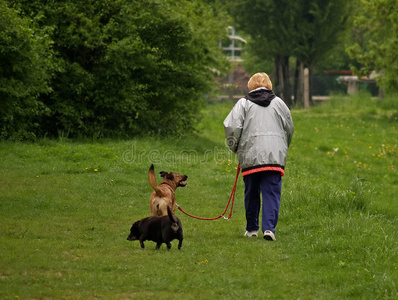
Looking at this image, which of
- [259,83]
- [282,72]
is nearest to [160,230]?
[259,83]

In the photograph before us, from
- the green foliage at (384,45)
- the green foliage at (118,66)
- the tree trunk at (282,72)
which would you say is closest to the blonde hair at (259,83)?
the green foliage at (118,66)

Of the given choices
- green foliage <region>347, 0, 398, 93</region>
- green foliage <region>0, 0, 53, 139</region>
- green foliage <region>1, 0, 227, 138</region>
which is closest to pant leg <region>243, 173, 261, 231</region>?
green foliage <region>0, 0, 53, 139</region>

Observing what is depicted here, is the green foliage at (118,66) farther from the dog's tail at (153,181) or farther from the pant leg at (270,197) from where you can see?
the pant leg at (270,197)

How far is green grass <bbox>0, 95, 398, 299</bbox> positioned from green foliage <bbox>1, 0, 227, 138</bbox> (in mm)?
1457

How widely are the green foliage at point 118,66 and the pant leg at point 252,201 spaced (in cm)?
884

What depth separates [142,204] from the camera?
33.0 ft

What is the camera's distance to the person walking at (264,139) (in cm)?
763

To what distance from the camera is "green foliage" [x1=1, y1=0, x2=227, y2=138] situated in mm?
16375

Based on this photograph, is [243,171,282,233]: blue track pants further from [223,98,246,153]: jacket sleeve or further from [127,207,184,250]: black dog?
[127,207,184,250]: black dog

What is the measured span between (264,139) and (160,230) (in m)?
1.62

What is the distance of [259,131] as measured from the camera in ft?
25.1

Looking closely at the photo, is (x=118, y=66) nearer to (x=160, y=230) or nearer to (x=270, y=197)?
(x=270, y=197)

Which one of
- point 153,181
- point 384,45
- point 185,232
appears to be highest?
point 384,45

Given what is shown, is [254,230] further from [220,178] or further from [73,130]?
[73,130]
